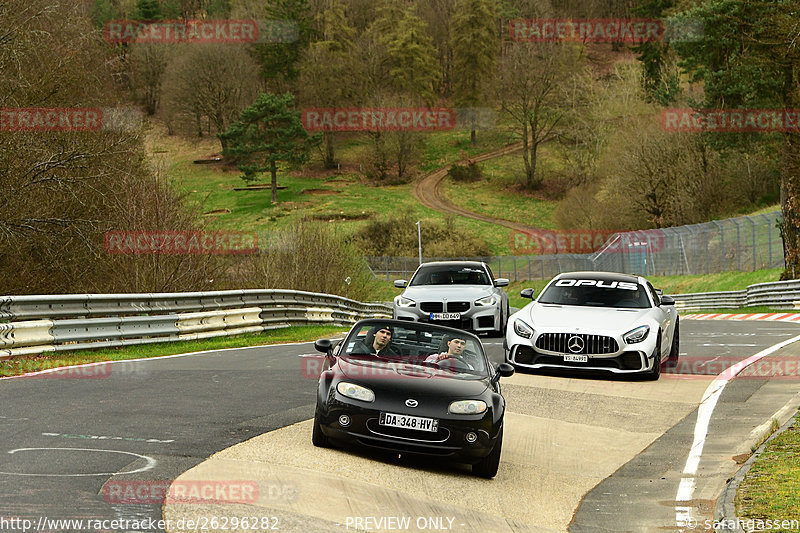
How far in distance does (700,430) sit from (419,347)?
3816 mm

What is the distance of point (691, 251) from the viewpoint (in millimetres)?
50875

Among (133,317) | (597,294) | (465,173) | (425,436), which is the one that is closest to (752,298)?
(597,294)

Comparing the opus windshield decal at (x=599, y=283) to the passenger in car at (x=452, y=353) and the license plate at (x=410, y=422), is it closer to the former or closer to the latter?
the passenger in car at (x=452, y=353)

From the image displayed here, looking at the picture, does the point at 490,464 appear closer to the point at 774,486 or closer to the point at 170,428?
the point at 774,486

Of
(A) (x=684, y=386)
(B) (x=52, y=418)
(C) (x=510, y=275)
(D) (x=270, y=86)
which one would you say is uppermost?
(D) (x=270, y=86)

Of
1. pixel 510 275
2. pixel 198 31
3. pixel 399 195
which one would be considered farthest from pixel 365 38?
pixel 510 275

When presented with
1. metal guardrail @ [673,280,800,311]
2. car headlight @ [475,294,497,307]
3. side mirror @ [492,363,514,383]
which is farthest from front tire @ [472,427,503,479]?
metal guardrail @ [673,280,800,311]

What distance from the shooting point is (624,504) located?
8.39 meters

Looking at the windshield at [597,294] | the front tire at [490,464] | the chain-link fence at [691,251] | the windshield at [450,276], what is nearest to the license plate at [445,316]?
the windshield at [450,276]

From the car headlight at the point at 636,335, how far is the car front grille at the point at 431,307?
6.68 meters

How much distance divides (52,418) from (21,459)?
2180mm

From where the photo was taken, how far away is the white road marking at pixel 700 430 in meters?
7.95

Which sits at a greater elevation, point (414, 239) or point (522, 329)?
point (522, 329)

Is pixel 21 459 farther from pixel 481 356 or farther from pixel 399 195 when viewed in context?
pixel 399 195
